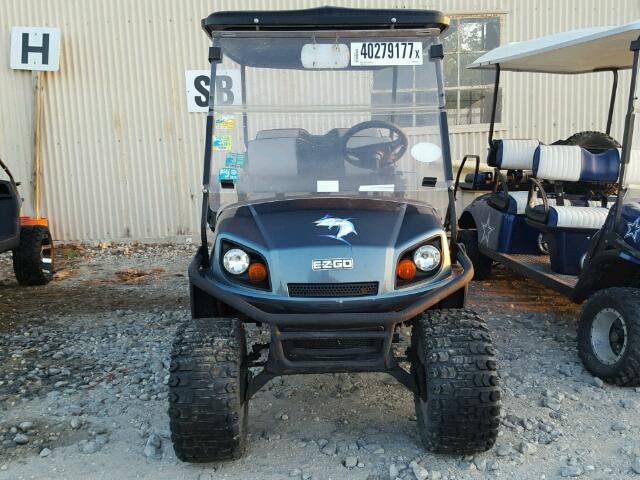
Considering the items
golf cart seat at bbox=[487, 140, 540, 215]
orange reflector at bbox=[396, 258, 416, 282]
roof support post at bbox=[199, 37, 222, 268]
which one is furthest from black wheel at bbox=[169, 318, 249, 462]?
golf cart seat at bbox=[487, 140, 540, 215]

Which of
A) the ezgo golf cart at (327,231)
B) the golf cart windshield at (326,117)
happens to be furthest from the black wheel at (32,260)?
the golf cart windshield at (326,117)

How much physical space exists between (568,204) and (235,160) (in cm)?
318

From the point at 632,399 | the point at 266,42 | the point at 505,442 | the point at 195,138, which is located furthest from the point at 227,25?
the point at 195,138

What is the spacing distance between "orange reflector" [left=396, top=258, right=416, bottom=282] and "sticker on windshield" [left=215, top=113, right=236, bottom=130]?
1154 mm

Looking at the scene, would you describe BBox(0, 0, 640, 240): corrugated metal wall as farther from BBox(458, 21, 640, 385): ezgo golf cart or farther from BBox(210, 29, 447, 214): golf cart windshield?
BBox(210, 29, 447, 214): golf cart windshield

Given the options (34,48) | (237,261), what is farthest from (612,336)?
(34,48)

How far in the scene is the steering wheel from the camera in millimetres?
3068

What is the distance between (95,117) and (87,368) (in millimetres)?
4767

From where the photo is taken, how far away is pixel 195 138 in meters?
7.78

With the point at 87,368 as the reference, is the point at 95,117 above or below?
above

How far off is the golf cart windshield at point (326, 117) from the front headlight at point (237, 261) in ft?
1.46

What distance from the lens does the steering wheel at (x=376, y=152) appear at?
3.07 meters

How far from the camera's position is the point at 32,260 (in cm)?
592

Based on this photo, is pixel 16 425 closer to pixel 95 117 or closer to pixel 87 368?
pixel 87 368
